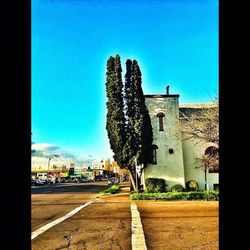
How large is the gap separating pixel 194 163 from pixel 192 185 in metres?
1.96

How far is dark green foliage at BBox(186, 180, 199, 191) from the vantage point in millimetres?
28519

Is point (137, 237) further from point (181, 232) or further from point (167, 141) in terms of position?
point (167, 141)

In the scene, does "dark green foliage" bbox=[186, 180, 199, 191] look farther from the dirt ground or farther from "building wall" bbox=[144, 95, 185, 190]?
the dirt ground

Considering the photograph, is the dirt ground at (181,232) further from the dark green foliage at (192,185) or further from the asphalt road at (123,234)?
the dark green foliage at (192,185)

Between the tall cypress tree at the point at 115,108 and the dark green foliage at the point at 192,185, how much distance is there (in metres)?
6.28

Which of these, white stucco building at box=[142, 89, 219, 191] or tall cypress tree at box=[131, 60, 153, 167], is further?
white stucco building at box=[142, 89, 219, 191]

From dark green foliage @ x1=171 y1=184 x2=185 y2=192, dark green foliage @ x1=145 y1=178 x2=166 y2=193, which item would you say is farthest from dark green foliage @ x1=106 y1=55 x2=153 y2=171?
dark green foliage @ x1=171 y1=184 x2=185 y2=192

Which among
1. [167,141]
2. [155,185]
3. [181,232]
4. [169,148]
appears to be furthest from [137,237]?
[167,141]

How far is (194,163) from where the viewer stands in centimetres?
2945
